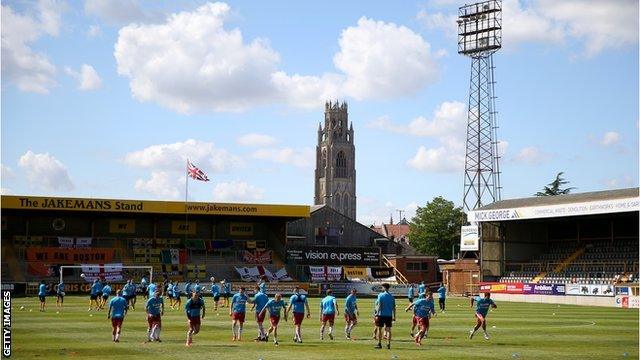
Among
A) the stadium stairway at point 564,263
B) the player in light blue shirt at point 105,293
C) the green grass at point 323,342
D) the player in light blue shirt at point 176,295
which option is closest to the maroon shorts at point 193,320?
the green grass at point 323,342

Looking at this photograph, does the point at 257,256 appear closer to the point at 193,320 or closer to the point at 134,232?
the point at 134,232

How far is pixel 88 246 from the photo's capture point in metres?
81.4

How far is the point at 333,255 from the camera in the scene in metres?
91.6

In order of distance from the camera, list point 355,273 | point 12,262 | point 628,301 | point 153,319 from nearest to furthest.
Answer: point 153,319 → point 628,301 → point 12,262 → point 355,273

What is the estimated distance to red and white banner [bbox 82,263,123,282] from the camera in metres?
76.8

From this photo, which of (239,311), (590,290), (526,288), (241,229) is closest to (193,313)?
(239,311)

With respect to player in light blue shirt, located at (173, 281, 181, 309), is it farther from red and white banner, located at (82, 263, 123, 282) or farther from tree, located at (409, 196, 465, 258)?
tree, located at (409, 196, 465, 258)

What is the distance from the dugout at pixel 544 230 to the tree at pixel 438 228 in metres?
51.0

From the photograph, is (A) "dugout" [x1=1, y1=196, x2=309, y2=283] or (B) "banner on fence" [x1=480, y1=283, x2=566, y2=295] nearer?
(B) "banner on fence" [x1=480, y1=283, x2=566, y2=295]

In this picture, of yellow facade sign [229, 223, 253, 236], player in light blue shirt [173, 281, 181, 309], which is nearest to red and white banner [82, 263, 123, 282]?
yellow facade sign [229, 223, 253, 236]

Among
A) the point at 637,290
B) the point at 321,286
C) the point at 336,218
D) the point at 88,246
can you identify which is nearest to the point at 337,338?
the point at 637,290

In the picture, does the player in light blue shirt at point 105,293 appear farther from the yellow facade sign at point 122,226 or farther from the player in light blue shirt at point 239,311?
the yellow facade sign at point 122,226

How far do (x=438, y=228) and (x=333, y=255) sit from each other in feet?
160

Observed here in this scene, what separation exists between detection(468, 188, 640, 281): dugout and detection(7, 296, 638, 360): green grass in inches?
1185
